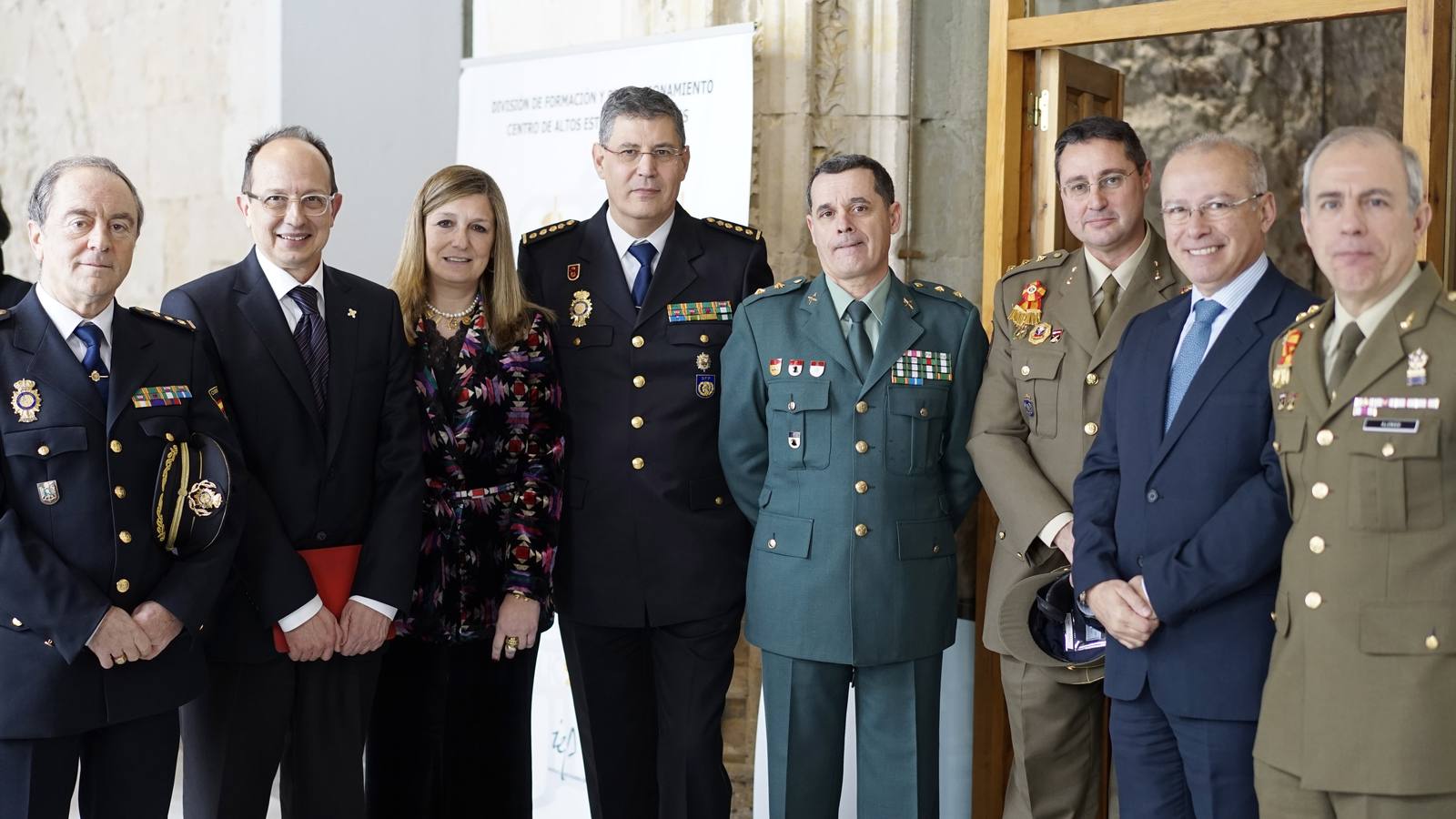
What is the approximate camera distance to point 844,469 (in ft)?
9.67

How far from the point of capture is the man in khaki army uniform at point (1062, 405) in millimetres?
2941

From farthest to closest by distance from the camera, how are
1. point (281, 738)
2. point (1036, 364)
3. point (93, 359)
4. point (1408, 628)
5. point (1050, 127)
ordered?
point (1050, 127) → point (1036, 364) → point (281, 738) → point (93, 359) → point (1408, 628)

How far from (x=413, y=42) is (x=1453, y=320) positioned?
4566 mm

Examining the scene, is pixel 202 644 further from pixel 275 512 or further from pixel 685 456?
pixel 685 456

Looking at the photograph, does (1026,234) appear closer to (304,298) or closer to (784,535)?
(784,535)

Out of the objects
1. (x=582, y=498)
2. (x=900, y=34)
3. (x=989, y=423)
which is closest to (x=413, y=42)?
(x=900, y=34)

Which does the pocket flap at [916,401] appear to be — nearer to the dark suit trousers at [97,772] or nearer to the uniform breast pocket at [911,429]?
the uniform breast pocket at [911,429]

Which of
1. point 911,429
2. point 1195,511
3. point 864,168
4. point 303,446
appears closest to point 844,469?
point 911,429

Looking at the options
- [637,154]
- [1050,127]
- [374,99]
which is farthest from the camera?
[374,99]

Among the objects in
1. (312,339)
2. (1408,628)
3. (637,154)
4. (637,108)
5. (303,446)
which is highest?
(637,108)

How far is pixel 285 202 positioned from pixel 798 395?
1130 millimetres

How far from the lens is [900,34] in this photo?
393 cm

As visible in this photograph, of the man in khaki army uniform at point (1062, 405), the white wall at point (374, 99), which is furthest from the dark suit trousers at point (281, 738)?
the white wall at point (374, 99)

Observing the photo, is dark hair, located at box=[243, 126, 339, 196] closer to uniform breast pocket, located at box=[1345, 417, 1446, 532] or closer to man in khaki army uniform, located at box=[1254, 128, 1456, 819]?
man in khaki army uniform, located at box=[1254, 128, 1456, 819]
